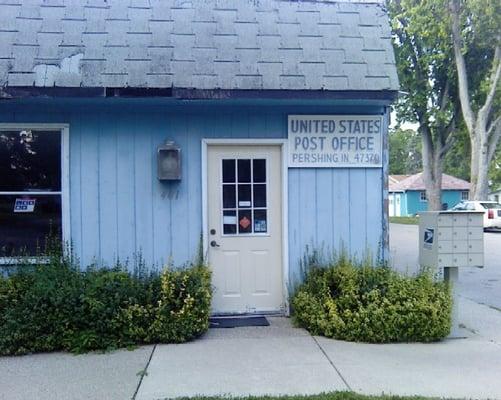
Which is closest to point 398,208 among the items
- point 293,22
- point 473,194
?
point 473,194

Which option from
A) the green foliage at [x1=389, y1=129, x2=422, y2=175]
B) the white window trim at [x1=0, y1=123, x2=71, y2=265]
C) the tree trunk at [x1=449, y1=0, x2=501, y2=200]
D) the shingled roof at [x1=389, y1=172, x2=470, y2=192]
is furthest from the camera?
the green foliage at [x1=389, y1=129, x2=422, y2=175]

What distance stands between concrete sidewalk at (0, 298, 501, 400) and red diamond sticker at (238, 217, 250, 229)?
4.73 ft

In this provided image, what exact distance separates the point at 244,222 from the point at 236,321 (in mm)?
1308

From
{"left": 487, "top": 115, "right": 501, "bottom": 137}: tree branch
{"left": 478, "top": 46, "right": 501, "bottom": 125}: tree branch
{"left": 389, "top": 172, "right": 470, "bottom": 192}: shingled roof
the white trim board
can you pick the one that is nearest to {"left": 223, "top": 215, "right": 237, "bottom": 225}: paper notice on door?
the white trim board

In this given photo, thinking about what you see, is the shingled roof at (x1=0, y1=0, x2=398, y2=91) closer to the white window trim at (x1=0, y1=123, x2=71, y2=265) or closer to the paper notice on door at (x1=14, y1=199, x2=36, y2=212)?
the white window trim at (x1=0, y1=123, x2=71, y2=265)

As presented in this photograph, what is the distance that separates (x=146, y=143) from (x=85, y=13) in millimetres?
1945

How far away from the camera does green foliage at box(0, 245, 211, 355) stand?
5.55m

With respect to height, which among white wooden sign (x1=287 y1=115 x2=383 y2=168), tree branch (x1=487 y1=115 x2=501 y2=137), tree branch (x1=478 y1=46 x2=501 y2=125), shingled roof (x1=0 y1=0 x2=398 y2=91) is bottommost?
white wooden sign (x1=287 y1=115 x2=383 y2=168)

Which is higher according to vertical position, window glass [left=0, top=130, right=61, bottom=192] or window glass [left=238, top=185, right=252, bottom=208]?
window glass [left=0, top=130, right=61, bottom=192]

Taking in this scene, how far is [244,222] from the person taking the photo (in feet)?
22.6

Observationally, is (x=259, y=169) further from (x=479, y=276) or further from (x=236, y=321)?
(x=479, y=276)

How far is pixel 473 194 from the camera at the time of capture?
31750 mm

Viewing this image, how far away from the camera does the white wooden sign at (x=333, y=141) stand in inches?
267

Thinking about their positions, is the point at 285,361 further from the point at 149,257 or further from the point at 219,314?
the point at 149,257
